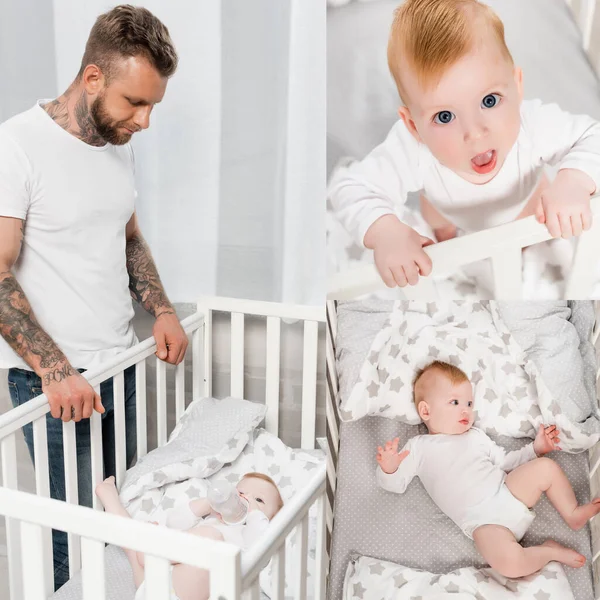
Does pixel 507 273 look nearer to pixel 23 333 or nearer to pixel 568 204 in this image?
pixel 568 204

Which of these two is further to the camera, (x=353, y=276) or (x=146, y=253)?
(x=146, y=253)

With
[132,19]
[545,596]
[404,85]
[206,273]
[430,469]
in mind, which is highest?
[132,19]

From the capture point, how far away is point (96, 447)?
4.80 feet

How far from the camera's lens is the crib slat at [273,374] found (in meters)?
1.66

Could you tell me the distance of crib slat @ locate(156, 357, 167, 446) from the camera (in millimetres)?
1631

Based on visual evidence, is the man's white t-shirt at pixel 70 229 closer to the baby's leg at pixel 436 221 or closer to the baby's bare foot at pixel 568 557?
the baby's leg at pixel 436 221

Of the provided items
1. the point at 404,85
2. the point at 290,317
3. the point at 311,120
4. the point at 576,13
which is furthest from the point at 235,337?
the point at 576,13

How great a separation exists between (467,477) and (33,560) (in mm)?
633

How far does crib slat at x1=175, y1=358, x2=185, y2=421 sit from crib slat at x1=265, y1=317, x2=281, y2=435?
0.21 m

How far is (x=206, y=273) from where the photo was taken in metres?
1.69

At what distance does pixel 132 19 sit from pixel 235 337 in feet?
2.52

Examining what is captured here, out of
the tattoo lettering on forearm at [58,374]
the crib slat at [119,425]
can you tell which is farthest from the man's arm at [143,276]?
the tattoo lettering on forearm at [58,374]

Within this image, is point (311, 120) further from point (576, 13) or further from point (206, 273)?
point (576, 13)

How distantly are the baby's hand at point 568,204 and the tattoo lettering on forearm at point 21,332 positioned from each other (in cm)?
102
